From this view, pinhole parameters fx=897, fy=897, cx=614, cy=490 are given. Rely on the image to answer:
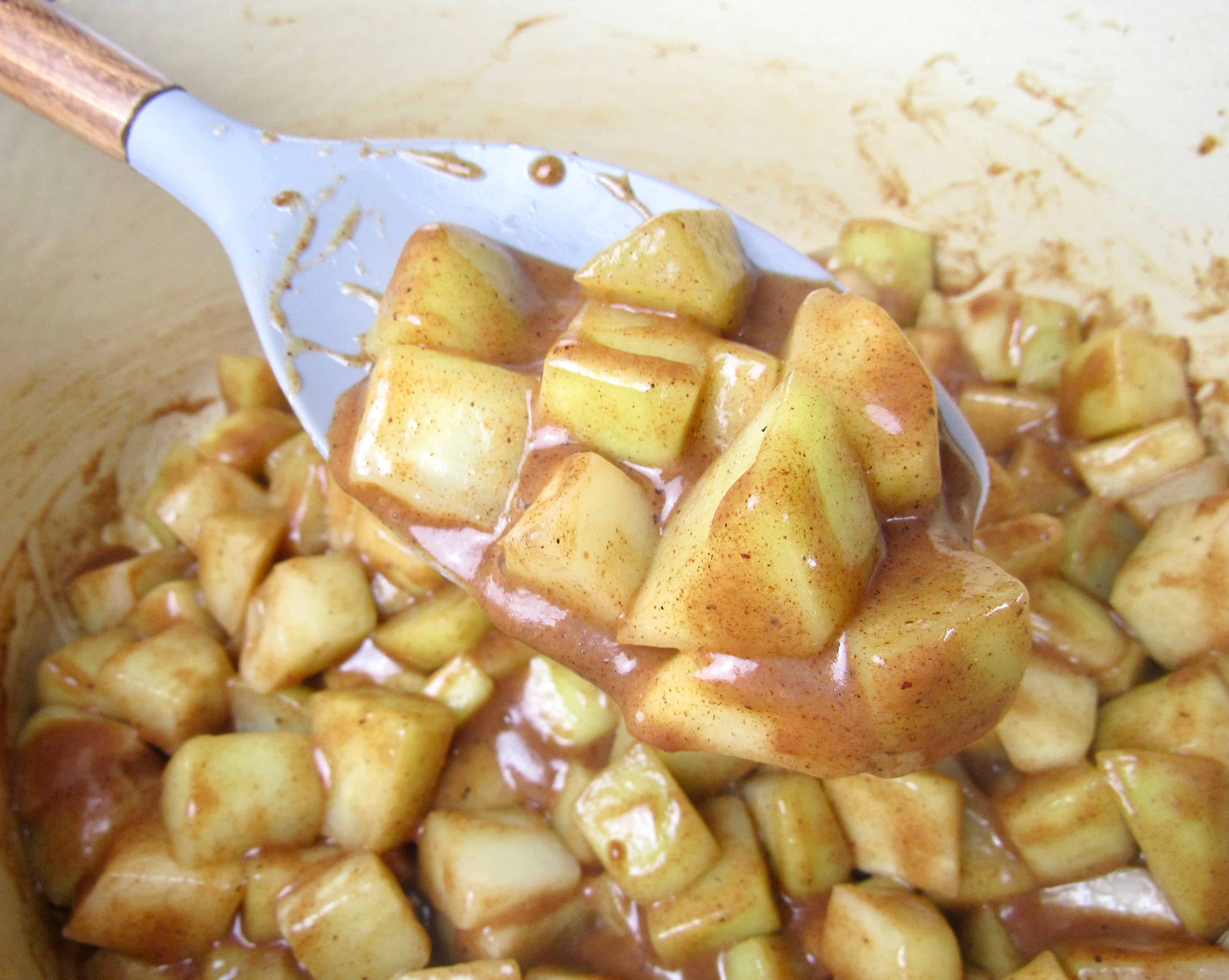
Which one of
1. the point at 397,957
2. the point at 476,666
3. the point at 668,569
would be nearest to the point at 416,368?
the point at 668,569

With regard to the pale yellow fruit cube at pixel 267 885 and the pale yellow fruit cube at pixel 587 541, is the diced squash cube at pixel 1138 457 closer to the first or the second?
the pale yellow fruit cube at pixel 587 541

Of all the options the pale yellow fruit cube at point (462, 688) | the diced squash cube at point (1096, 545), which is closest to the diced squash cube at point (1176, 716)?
the diced squash cube at point (1096, 545)

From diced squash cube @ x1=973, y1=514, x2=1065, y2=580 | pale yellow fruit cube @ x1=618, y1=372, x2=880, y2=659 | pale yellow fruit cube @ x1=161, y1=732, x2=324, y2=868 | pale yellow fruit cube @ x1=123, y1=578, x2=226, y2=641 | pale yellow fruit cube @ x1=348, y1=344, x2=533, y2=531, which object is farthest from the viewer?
pale yellow fruit cube @ x1=123, y1=578, x2=226, y2=641

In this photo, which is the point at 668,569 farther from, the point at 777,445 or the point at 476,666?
the point at 476,666

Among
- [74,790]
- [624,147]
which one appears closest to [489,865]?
[74,790]

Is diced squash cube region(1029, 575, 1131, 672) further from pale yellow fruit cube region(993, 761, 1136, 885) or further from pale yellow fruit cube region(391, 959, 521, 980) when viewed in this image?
pale yellow fruit cube region(391, 959, 521, 980)

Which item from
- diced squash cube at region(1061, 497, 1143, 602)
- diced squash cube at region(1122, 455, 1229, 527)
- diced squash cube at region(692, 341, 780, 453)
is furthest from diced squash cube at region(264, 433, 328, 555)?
diced squash cube at region(1122, 455, 1229, 527)

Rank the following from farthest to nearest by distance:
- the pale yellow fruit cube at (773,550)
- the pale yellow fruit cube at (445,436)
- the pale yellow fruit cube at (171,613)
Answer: the pale yellow fruit cube at (171,613) → the pale yellow fruit cube at (445,436) → the pale yellow fruit cube at (773,550)
